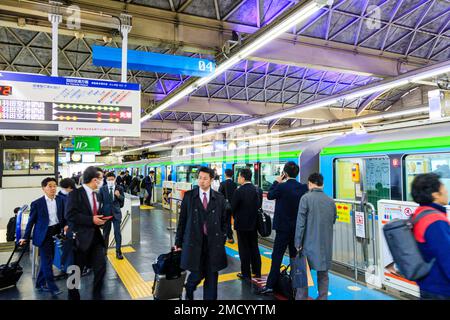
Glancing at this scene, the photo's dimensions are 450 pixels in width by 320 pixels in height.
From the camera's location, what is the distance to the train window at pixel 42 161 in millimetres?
10403

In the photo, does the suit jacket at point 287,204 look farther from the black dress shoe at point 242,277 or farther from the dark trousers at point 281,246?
the black dress shoe at point 242,277

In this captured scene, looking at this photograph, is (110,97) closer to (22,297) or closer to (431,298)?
(22,297)

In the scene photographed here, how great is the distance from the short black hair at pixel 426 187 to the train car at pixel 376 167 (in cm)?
262

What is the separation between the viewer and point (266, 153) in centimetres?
841

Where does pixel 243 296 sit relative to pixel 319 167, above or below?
below

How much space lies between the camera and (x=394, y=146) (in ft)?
16.8

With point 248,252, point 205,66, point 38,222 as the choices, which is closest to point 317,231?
point 248,252

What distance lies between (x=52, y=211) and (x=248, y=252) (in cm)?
281

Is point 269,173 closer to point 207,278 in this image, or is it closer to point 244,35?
point 244,35

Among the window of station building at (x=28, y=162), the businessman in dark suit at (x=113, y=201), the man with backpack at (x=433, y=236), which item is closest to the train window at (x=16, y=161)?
the window of station building at (x=28, y=162)

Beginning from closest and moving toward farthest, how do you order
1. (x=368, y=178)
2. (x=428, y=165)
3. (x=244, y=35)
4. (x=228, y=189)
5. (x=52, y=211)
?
1. (x=52, y=211)
2. (x=428, y=165)
3. (x=368, y=178)
4. (x=228, y=189)
5. (x=244, y=35)

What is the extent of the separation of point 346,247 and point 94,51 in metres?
5.18

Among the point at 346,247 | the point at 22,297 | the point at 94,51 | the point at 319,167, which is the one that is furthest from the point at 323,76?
the point at 22,297

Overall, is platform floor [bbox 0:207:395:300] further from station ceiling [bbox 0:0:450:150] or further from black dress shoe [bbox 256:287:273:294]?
station ceiling [bbox 0:0:450:150]
